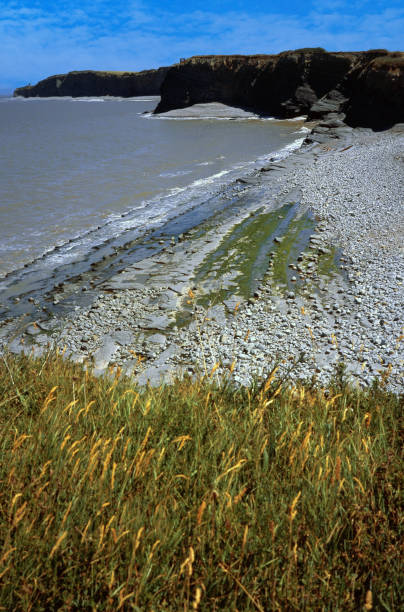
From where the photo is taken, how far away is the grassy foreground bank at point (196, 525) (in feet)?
6.49

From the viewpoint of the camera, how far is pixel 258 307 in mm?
9484

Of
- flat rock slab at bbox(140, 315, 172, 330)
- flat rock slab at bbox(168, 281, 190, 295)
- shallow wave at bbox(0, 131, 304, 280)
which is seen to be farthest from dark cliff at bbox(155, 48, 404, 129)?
flat rock slab at bbox(140, 315, 172, 330)

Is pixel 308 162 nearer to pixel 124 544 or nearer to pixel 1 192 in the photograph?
pixel 1 192

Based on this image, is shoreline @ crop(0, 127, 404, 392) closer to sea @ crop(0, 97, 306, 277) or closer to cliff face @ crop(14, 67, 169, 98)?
sea @ crop(0, 97, 306, 277)

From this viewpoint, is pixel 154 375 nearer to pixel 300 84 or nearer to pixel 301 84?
pixel 301 84

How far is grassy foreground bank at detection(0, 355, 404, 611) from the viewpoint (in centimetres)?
198

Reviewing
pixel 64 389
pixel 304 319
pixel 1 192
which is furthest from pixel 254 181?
pixel 64 389

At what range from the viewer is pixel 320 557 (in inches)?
87.2

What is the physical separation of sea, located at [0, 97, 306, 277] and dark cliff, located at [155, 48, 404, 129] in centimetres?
733

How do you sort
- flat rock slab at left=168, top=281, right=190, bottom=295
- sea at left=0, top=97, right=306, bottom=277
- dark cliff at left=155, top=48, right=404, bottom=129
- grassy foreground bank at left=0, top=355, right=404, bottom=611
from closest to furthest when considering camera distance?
grassy foreground bank at left=0, top=355, right=404, bottom=611 < flat rock slab at left=168, top=281, right=190, bottom=295 < sea at left=0, top=97, right=306, bottom=277 < dark cliff at left=155, top=48, right=404, bottom=129

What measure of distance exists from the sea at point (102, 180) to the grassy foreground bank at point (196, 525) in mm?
11257

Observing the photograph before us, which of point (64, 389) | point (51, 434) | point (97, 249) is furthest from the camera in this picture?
point (97, 249)

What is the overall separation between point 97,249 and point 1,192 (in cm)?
1125

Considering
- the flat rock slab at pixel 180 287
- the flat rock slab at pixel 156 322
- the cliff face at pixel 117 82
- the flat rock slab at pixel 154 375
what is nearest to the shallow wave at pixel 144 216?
the flat rock slab at pixel 180 287
